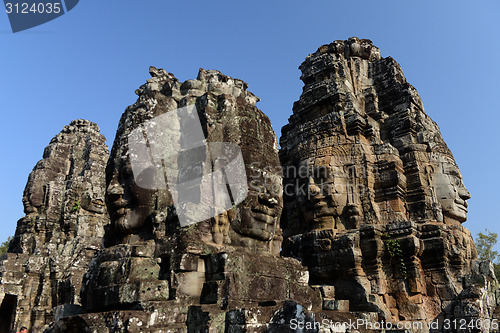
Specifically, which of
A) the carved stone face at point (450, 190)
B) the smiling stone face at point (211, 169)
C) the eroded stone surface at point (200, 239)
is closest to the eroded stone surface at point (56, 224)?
Answer: the smiling stone face at point (211, 169)

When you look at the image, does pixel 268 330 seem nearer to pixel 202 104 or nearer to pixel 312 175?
pixel 202 104

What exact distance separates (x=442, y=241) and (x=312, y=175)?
3388 mm

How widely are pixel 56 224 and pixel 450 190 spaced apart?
14.2 m

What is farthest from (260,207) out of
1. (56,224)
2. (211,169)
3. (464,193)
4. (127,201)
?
(56,224)

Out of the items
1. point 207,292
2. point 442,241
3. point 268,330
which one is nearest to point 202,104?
point 207,292

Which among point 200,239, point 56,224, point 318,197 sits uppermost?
point 56,224

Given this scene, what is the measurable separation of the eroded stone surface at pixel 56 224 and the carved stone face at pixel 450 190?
371 inches

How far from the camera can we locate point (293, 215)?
11.2m

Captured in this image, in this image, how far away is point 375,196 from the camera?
10492 mm

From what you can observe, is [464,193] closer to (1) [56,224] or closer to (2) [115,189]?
(2) [115,189]

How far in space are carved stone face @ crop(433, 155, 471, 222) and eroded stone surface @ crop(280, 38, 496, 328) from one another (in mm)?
25

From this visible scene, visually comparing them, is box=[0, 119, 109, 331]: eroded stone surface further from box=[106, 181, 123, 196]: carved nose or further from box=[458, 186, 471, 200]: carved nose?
box=[458, 186, 471, 200]: carved nose

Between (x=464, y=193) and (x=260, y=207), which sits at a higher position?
(x=464, y=193)

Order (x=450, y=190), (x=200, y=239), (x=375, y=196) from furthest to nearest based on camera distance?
(x=375, y=196) → (x=450, y=190) → (x=200, y=239)
